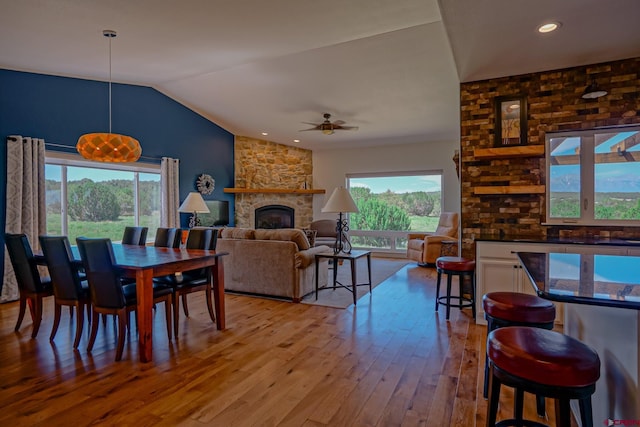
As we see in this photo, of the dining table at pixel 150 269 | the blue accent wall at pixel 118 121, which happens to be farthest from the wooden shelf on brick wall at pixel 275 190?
the dining table at pixel 150 269

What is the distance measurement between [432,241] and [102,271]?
5.26 metres

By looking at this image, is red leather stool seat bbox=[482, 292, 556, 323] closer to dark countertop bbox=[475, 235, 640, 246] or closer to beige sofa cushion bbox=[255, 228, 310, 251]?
dark countertop bbox=[475, 235, 640, 246]

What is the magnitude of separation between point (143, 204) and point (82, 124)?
1.62 metres

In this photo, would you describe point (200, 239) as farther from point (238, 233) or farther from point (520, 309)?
point (520, 309)

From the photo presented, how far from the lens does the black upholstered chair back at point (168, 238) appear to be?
421cm

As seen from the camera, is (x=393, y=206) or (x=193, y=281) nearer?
(x=193, y=281)

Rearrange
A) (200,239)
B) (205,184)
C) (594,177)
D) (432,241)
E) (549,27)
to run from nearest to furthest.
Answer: (549,27) < (594,177) < (200,239) < (432,241) < (205,184)

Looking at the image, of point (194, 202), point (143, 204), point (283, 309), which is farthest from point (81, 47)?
point (283, 309)

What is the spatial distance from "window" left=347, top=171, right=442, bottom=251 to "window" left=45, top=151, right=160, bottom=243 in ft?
14.8

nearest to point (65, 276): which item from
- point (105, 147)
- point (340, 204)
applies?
point (105, 147)

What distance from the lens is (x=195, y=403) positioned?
2.12 meters

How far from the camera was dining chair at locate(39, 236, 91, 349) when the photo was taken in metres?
2.89

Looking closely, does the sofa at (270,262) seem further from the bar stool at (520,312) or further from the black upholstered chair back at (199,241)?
the bar stool at (520,312)

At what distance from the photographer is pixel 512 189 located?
3598 millimetres
